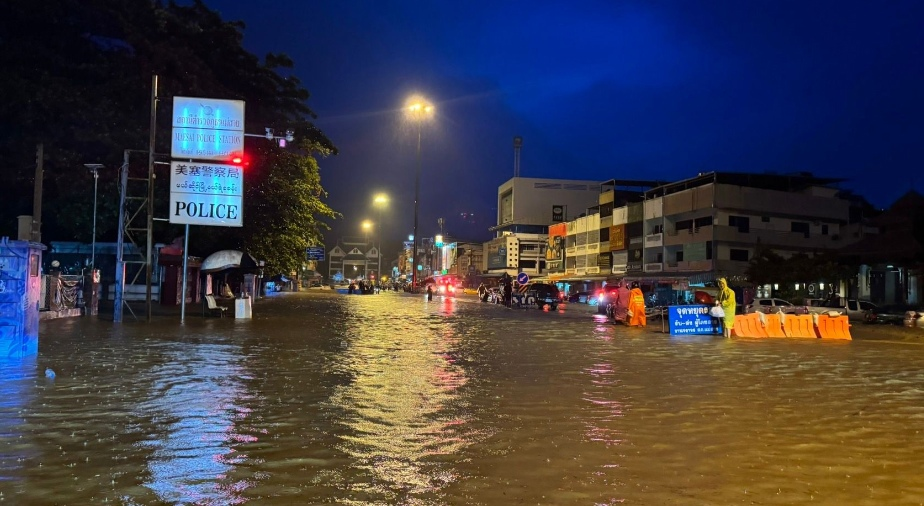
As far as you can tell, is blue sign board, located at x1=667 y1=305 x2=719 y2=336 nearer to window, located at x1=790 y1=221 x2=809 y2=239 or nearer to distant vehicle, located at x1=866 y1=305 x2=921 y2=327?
distant vehicle, located at x1=866 y1=305 x2=921 y2=327

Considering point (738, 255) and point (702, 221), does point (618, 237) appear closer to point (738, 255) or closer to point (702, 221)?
point (702, 221)

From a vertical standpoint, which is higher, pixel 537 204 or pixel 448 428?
pixel 537 204

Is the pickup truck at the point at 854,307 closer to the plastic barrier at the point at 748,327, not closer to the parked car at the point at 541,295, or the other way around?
the parked car at the point at 541,295

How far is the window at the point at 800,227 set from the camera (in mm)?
53875

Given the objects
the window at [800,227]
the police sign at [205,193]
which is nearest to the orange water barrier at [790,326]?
the police sign at [205,193]

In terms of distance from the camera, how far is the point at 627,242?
6481cm

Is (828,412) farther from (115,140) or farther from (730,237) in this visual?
(730,237)

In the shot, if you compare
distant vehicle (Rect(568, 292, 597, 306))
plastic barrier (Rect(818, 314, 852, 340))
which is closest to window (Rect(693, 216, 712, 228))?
distant vehicle (Rect(568, 292, 597, 306))

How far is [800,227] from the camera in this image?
5409 centimetres

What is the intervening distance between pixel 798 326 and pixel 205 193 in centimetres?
1924

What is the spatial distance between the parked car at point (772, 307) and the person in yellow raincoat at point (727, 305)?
227 inches

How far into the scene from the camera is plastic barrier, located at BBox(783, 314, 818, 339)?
73.2ft

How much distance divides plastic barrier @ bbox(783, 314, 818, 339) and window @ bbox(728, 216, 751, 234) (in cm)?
3118

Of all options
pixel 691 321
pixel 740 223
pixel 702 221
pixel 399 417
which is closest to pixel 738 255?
pixel 740 223
